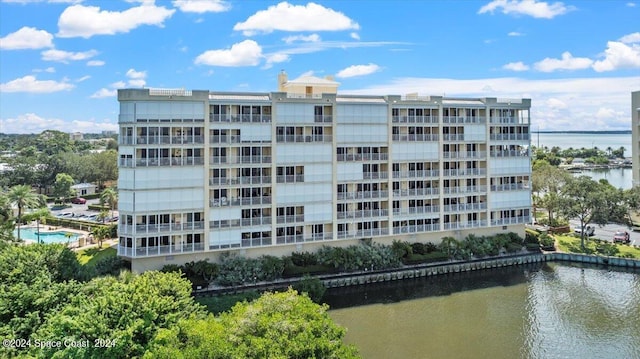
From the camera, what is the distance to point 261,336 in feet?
76.7

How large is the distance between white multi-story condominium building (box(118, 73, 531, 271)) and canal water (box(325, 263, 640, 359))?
780cm

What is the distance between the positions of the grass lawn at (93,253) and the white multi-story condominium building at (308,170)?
7084mm

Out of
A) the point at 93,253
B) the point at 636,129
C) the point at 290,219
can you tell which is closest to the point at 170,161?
the point at 290,219

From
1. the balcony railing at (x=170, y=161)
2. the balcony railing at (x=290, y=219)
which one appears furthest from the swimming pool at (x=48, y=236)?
the balcony railing at (x=290, y=219)

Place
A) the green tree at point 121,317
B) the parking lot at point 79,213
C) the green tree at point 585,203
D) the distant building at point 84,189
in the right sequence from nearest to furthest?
the green tree at point 121,317 → the green tree at point 585,203 → the parking lot at point 79,213 → the distant building at point 84,189

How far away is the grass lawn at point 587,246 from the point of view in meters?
53.6

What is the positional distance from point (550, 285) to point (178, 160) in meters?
37.1

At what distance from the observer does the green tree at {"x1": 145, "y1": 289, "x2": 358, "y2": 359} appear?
2200 cm

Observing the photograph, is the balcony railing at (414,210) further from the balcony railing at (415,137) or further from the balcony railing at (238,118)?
the balcony railing at (238,118)

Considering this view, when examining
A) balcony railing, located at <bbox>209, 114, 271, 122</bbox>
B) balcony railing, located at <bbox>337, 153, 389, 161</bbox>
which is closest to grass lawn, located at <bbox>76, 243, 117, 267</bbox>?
balcony railing, located at <bbox>209, 114, 271, 122</bbox>

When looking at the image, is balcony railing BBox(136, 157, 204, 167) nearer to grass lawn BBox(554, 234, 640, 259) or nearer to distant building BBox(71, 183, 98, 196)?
grass lawn BBox(554, 234, 640, 259)

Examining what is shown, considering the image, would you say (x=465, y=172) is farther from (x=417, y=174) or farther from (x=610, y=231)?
(x=610, y=231)

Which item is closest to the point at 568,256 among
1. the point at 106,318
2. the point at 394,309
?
the point at 394,309

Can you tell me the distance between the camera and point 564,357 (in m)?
32.5
